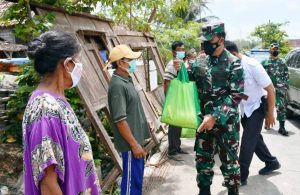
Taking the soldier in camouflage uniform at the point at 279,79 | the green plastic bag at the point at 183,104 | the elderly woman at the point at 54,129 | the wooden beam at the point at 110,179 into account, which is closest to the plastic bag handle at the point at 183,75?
the green plastic bag at the point at 183,104

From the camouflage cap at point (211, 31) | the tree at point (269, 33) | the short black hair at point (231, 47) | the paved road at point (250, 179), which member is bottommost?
the paved road at point (250, 179)

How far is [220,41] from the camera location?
3.53 metres

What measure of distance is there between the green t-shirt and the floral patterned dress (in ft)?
4.31

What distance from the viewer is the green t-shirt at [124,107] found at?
126 inches

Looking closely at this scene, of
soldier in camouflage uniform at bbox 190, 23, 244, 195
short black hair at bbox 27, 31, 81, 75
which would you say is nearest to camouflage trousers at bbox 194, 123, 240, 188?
soldier in camouflage uniform at bbox 190, 23, 244, 195

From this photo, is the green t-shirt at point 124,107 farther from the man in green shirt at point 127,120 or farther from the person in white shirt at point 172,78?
the person in white shirt at point 172,78

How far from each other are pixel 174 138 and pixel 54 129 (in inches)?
168

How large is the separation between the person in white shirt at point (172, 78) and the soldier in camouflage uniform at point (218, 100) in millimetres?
1621

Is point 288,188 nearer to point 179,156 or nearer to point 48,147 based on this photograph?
point 179,156

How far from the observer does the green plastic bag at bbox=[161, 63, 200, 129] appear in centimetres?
387

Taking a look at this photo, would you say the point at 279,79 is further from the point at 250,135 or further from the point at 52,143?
the point at 52,143

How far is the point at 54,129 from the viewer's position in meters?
1.69

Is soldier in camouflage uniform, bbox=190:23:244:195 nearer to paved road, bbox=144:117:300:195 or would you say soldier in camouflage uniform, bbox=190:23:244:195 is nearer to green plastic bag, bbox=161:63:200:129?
green plastic bag, bbox=161:63:200:129

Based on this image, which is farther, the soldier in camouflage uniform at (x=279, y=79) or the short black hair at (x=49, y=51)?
the soldier in camouflage uniform at (x=279, y=79)
